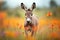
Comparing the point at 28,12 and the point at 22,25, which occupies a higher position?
the point at 28,12

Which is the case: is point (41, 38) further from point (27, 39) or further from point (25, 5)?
point (25, 5)

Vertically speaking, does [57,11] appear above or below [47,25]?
above

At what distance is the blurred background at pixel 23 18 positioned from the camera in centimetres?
165

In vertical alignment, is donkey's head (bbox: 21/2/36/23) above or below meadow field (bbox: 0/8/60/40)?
above

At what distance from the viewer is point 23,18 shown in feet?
5.45

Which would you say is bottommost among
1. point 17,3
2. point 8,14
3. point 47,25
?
point 47,25

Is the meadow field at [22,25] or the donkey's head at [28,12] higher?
the donkey's head at [28,12]

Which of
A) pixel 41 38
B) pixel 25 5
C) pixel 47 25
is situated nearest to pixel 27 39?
pixel 41 38

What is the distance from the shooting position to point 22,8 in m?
1.66

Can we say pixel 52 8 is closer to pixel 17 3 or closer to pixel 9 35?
pixel 17 3

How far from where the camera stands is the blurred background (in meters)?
1.65

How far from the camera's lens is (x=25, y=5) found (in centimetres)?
165

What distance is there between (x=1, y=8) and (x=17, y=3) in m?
0.19

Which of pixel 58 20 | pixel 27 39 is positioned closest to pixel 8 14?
pixel 27 39
